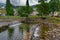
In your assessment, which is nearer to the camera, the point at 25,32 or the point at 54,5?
the point at 25,32

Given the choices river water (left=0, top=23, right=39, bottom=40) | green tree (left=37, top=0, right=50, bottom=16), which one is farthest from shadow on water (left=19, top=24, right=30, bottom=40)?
green tree (left=37, top=0, right=50, bottom=16)

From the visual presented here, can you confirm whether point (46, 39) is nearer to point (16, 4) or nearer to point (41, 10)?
point (41, 10)

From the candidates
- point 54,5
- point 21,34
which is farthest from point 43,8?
point 21,34

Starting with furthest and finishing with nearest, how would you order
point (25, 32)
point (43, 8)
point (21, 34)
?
point (43, 8) → point (25, 32) → point (21, 34)

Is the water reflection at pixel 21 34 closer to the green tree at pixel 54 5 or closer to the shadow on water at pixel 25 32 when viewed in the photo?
the shadow on water at pixel 25 32

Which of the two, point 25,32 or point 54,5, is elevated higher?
point 25,32

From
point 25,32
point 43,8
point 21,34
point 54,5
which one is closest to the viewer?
point 21,34

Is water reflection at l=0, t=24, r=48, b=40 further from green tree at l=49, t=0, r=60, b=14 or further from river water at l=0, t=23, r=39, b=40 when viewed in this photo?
green tree at l=49, t=0, r=60, b=14

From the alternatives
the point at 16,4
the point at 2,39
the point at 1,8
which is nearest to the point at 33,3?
the point at 16,4

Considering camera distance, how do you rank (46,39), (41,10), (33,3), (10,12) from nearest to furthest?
(46,39), (41,10), (10,12), (33,3)

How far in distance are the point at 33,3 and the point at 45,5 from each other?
1880 centimetres

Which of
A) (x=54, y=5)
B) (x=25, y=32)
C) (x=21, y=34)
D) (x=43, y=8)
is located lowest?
(x=54, y=5)

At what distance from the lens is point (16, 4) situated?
2640 inches

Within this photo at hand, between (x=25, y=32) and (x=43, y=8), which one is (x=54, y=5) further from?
(x=25, y=32)
